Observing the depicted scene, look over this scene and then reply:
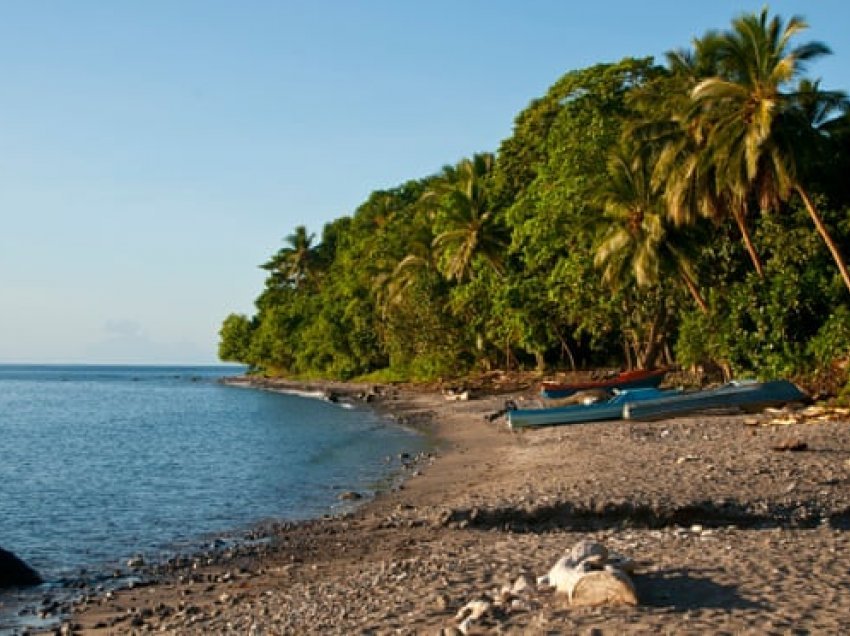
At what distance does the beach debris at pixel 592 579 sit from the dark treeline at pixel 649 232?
61.6ft

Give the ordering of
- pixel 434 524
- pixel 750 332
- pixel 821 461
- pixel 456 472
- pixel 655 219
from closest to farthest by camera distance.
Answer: pixel 434 524 → pixel 821 461 → pixel 456 472 → pixel 750 332 → pixel 655 219

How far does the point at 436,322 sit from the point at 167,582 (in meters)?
44.0

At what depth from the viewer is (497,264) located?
47.4 meters

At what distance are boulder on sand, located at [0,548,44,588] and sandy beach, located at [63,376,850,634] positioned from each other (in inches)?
58.4

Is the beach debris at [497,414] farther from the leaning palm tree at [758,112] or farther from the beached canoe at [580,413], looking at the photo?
the leaning palm tree at [758,112]

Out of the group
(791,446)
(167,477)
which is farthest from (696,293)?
(167,477)

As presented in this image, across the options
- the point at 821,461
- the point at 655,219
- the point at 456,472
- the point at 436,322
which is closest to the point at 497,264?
the point at 436,322

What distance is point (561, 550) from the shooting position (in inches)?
380

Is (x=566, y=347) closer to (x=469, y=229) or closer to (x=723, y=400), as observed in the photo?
(x=469, y=229)

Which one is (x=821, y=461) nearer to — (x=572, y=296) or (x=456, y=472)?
(x=456, y=472)

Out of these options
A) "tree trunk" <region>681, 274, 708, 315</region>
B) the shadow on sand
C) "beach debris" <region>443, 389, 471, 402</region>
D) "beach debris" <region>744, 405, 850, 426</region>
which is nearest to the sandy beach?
the shadow on sand

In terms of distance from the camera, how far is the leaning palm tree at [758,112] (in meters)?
24.0

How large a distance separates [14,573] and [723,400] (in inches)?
695

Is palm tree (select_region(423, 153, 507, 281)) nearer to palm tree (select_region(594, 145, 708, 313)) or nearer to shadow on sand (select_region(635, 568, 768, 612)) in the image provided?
palm tree (select_region(594, 145, 708, 313))
